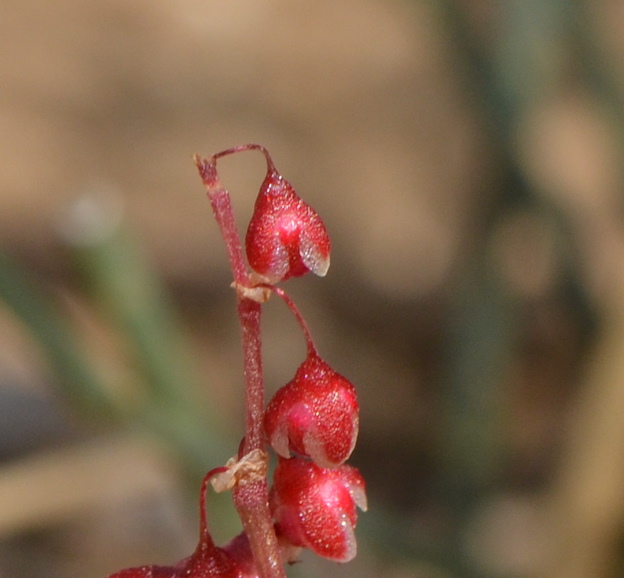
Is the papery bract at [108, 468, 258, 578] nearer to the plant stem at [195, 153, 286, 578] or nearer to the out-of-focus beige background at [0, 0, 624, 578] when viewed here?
the plant stem at [195, 153, 286, 578]

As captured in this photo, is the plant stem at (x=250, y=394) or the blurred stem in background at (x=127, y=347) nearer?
the plant stem at (x=250, y=394)

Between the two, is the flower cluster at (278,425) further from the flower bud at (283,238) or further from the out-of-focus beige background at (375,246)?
the out-of-focus beige background at (375,246)

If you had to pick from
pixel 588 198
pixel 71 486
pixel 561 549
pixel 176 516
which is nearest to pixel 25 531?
pixel 71 486

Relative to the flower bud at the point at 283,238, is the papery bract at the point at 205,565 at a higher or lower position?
lower

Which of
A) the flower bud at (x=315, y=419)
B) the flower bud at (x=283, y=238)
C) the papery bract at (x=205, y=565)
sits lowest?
the papery bract at (x=205, y=565)

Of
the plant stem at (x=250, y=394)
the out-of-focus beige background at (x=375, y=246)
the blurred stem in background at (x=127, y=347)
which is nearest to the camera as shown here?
the plant stem at (x=250, y=394)

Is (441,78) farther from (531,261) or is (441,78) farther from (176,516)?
(176,516)

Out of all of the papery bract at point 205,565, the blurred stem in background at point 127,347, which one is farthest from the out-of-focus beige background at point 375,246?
the papery bract at point 205,565
